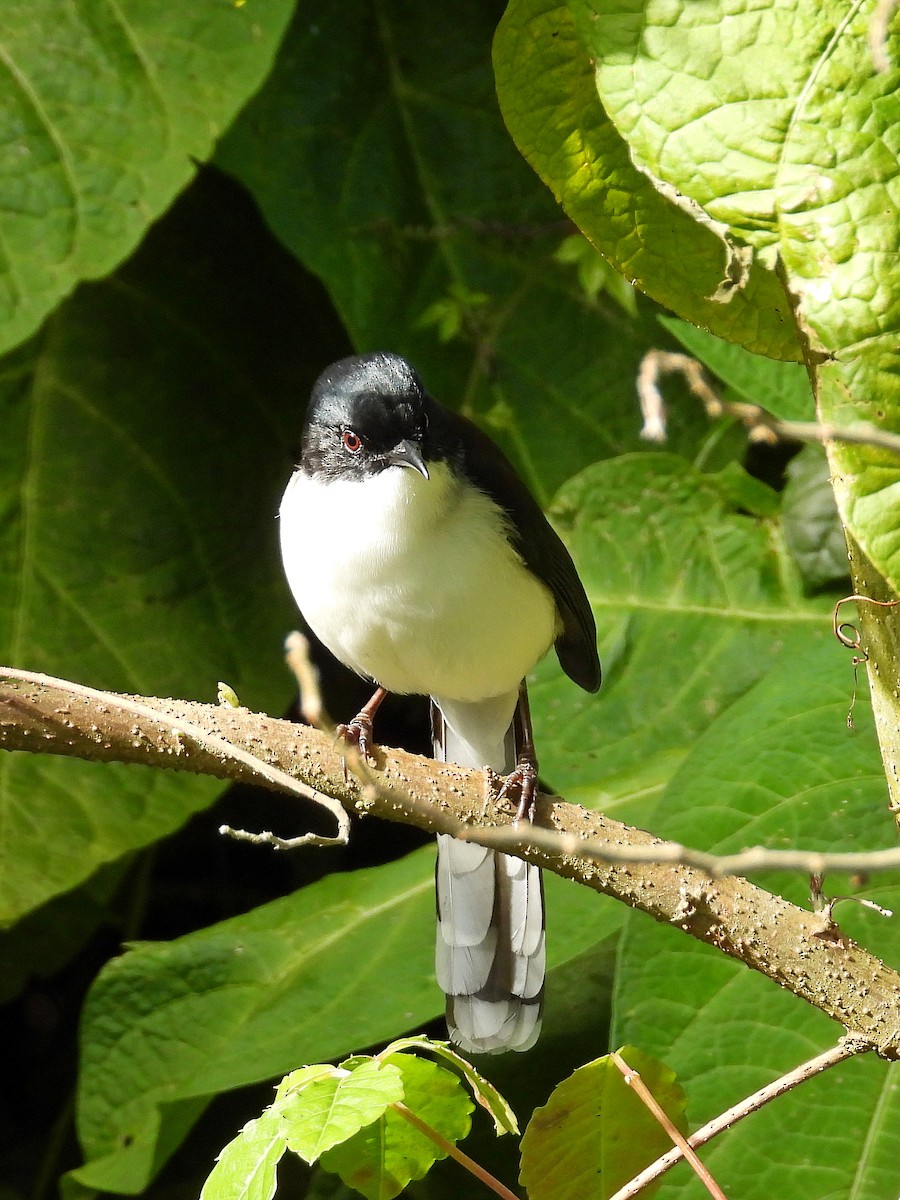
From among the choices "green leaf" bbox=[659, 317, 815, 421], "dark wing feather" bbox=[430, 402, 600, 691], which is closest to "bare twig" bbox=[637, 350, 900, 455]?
"dark wing feather" bbox=[430, 402, 600, 691]

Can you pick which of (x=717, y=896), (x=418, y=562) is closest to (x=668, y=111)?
(x=717, y=896)

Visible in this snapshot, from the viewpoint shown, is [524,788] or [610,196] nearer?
[610,196]

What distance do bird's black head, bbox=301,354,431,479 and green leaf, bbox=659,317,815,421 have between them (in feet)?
2.42

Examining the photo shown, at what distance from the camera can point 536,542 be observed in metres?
3.05

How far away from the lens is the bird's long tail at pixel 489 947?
9.56ft

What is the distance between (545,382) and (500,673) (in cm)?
115

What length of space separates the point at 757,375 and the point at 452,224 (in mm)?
1122

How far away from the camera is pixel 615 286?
12.1 ft

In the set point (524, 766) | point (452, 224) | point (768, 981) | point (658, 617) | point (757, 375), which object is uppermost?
point (452, 224)

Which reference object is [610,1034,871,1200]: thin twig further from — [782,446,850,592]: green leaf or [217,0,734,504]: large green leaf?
[217,0,734,504]: large green leaf

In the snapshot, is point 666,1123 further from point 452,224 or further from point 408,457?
point 452,224

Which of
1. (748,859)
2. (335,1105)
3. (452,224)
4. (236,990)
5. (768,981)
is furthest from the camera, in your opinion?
(452,224)

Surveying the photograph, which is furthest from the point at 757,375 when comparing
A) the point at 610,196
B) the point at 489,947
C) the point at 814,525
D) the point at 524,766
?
the point at 489,947

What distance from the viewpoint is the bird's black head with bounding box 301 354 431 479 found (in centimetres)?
285
